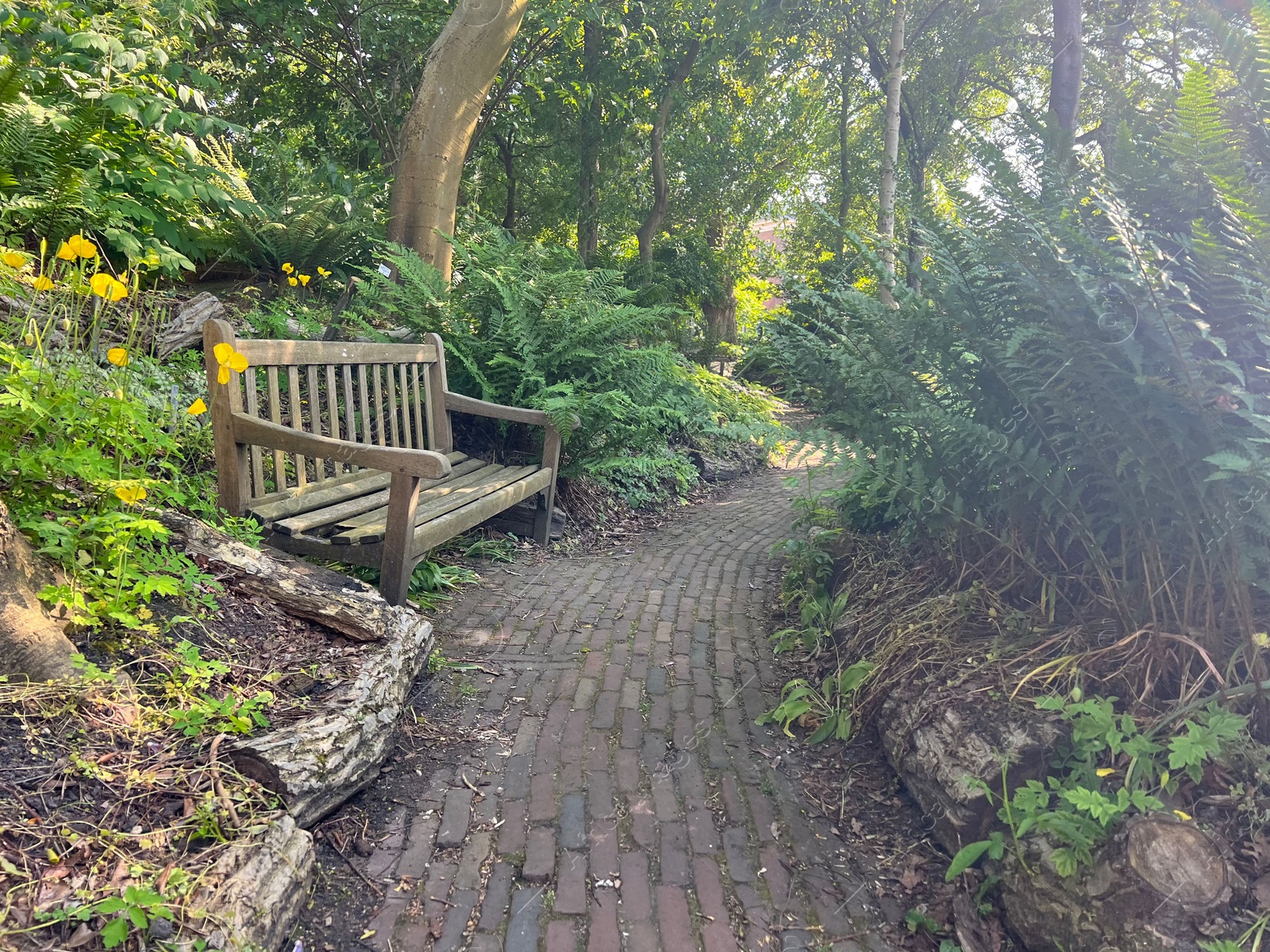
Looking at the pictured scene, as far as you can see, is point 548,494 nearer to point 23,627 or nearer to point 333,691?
point 333,691

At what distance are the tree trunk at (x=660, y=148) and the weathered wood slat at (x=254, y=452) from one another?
1019 cm

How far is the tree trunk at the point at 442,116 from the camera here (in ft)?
20.7

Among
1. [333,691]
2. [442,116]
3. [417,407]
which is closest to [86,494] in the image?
[333,691]

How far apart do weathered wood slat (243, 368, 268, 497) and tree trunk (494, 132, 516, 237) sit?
10.3 metres

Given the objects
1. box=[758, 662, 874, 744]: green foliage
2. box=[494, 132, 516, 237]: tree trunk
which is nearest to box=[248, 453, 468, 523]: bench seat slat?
box=[758, 662, 874, 744]: green foliage

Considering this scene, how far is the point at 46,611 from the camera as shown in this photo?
2.00 metres

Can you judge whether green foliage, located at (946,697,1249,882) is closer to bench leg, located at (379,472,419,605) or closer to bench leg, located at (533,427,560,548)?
bench leg, located at (379,472,419,605)

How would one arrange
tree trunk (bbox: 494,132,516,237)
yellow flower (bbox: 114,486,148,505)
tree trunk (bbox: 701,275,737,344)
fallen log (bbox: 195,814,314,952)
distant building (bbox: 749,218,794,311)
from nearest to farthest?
fallen log (bbox: 195,814,314,952) → yellow flower (bbox: 114,486,148,505) → tree trunk (bbox: 494,132,516,237) → tree trunk (bbox: 701,275,737,344) → distant building (bbox: 749,218,794,311)

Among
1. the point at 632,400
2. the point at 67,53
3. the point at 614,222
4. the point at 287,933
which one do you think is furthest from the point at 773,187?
the point at 287,933

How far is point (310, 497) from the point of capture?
3398mm

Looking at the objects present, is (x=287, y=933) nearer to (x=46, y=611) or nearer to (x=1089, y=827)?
(x=46, y=611)

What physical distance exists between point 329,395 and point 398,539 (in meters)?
1.10

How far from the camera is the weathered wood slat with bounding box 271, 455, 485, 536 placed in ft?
9.98

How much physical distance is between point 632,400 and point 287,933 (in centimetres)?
411
